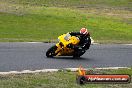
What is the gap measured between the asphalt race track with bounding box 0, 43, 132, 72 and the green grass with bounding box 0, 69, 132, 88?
60.8 inches

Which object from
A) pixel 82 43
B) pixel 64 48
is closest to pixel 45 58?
pixel 64 48

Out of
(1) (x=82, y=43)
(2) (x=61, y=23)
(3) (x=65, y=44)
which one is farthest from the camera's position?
(2) (x=61, y=23)

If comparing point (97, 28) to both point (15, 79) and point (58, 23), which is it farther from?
point (15, 79)

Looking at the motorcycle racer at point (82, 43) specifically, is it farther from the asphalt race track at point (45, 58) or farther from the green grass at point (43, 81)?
the green grass at point (43, 81)

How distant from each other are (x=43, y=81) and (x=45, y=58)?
5.66 meters

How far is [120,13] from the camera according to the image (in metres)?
49.7

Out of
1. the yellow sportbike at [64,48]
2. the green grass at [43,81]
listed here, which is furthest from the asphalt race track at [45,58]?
the green grass at [43,81]

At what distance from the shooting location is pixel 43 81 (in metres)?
11.9

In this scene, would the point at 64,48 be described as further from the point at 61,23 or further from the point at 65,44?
the point at 61,23

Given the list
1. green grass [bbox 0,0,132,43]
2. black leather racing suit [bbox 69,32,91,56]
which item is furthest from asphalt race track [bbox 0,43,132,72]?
green grass [bbox 0,0,132,43]

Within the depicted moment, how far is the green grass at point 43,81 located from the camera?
11266 mm

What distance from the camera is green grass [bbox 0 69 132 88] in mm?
11266

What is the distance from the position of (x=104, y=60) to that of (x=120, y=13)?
32.0 metres

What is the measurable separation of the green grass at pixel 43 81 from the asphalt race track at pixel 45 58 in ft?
5.07
